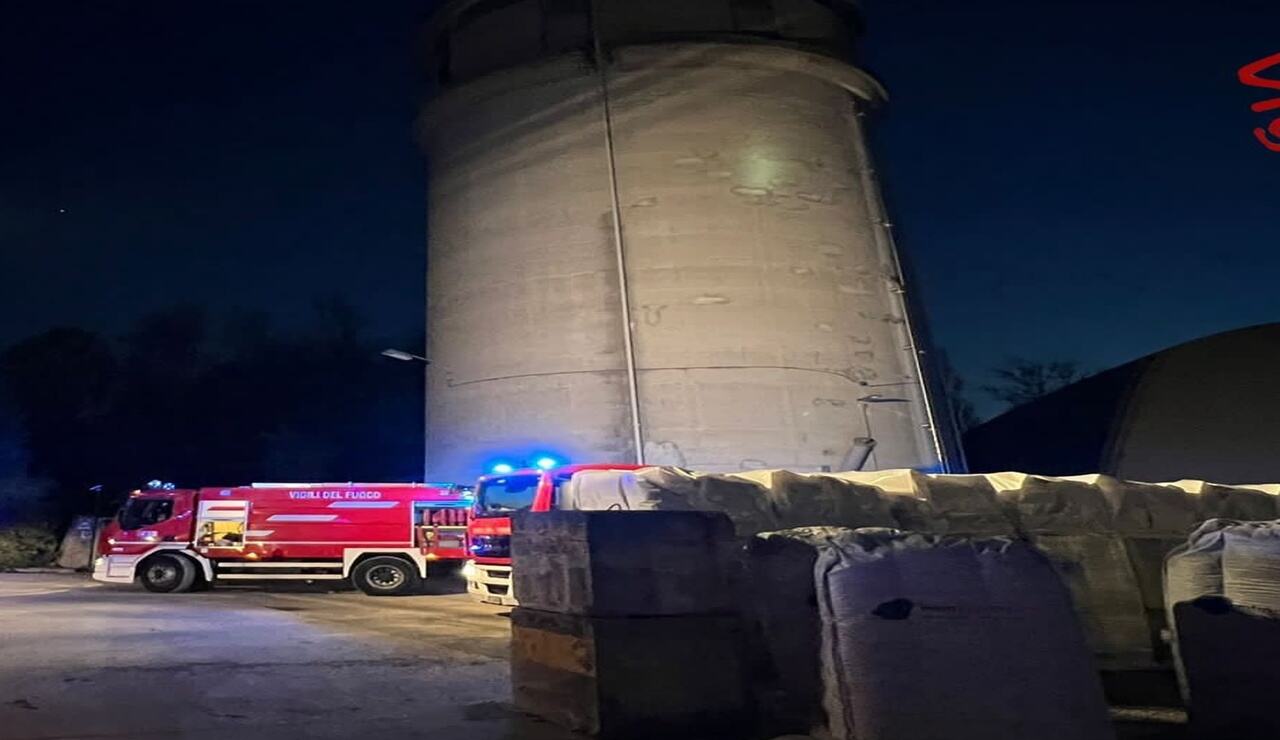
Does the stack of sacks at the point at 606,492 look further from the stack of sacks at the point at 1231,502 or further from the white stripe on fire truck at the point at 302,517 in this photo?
the white stripe on fire truck at the point at 302,517

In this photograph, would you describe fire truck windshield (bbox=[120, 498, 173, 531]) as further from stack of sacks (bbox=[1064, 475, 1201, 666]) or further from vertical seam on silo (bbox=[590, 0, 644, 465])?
stack of sacks (bbox=[1064, 475, 1201, 666])

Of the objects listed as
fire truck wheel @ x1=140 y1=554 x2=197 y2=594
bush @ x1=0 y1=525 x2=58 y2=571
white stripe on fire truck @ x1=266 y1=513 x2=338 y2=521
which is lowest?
fire truck wheel @ x1=140 y1=554 x2=197 y2=594

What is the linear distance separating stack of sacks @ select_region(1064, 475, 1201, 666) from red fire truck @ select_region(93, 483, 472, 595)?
1391 centimetres

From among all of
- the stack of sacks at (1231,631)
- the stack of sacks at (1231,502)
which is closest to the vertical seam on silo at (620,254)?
the stack of sacks at (1231,502)

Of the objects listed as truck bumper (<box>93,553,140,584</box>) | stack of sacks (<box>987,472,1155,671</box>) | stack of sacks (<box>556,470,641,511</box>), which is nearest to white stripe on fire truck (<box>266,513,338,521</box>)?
truck bumper (<box>93,553,140,584</box>)

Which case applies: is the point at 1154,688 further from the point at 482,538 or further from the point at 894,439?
the point at 894,439

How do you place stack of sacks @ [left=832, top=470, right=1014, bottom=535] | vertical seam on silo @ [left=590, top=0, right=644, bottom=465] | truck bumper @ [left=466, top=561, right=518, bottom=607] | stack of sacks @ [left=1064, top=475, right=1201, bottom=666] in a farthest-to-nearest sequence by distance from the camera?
vertical seam on silo @ [left=590, top=0, right=644, bottom=465] < truck bumper @ [left=466, top=561, right=518, bottom=607] < stack of sacks @ [left=832, top=470, right=1014, bottom=535] < stack of sacks @ [left=1064, top=475, right=1201, bottom=666]

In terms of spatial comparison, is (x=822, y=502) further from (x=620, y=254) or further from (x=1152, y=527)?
(x=620, y=254)

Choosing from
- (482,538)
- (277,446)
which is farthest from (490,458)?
(277,446)

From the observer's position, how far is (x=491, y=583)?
1287cm

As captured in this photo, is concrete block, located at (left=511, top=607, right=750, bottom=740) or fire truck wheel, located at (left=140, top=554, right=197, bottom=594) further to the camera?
fire truck wheel, located at (left=140, top=554, right=197, bottom=594)

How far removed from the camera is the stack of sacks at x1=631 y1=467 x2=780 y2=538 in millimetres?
5867

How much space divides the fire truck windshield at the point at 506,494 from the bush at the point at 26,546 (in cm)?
1979

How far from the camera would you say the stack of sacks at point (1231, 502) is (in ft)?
22.3
